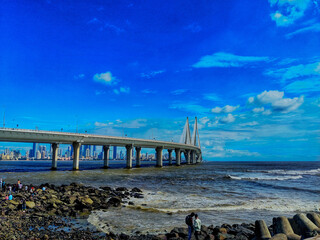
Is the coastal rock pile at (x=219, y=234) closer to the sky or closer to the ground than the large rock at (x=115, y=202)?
closer to the sky

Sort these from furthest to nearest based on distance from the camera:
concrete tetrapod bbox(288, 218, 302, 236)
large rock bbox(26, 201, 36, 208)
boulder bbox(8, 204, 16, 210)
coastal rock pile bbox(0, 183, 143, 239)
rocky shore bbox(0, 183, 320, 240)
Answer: large rock bbox(26, 201, 36, 208) < boulder bbox(8, 204, 16, 210) < coastal rock pile bbox(0, 183, 143, 239) < rocky shore bbox(0, 183, 320, 240) < concrete tetrapod bbox(288, 218, 302, 236)

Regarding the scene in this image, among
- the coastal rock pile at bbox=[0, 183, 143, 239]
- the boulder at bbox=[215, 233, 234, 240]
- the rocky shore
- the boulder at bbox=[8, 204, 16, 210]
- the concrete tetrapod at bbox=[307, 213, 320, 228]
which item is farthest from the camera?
the boulder at bbox=[8, 204, 16, 210]

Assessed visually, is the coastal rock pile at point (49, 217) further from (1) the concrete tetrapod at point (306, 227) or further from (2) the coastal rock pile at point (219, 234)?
(1) the concrete tetrapod at point (306, 227)

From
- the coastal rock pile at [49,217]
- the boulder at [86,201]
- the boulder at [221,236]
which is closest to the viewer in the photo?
the boulder at [221,236]

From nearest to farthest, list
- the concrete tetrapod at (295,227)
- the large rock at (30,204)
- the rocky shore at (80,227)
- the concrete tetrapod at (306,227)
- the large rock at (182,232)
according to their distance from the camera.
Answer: the concrete tetrapod at (306,227)
the concrete tetrapod at (295,227)
the rocky shore at (80,227)
the large rock at (182,232)
the large rock at (30,204)

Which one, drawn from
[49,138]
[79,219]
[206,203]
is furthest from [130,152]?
[79,219]

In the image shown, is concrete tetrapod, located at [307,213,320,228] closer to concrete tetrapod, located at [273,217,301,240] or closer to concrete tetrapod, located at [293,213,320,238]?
concrete tetrapod, located at [293,213,320,238]

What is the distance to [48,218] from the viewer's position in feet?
53.8

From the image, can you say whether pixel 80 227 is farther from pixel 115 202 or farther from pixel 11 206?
pixel 115 202

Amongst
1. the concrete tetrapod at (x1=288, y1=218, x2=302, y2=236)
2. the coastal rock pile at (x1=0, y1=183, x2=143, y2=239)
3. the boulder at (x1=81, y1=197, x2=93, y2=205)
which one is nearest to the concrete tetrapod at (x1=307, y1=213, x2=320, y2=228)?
the concrete tetrapod at (x1=288, y1=218, x2=302, y2=236)

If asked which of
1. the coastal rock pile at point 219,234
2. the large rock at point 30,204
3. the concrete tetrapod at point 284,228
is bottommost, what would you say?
the coastal rock pile at point 219,234

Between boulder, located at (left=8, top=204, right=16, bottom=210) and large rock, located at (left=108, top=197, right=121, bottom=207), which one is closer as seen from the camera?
boulder, located at (left=8, top=204, right=16, bottom=210)

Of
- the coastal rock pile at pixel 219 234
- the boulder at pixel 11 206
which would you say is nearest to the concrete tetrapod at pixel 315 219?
the coastal rock pile at pixel 219 234

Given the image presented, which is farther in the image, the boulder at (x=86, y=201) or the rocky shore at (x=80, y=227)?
the boulder at (x=86, y=201)
